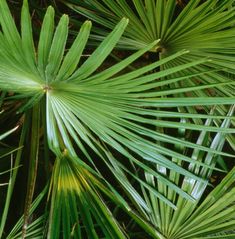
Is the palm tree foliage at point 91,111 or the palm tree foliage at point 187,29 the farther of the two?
the palm tree foliage at point 187,29

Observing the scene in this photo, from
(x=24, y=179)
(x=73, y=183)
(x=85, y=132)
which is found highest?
(x=85, y=132)

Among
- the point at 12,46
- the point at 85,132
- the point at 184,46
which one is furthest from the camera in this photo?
the point at 184,46

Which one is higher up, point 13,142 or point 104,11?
point 104,11

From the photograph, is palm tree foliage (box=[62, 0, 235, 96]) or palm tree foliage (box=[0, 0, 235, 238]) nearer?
palm tree foliage (box=[0, 0, 235, 238])

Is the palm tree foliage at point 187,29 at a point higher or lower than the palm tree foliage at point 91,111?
higher

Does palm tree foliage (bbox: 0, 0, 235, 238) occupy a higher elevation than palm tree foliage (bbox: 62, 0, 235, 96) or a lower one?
lower

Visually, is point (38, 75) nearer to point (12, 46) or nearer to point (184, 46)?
point (12, 46)

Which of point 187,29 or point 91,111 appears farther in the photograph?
point 187,29

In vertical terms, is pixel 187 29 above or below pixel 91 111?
above

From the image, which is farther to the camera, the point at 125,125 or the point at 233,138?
the point at 233,138

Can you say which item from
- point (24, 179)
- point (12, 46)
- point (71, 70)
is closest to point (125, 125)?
point (71, 70)

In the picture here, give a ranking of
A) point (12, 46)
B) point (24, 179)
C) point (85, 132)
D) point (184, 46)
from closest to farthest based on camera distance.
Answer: point (12, 46)
point (85, 132)
point (184, 46)
point (24, 179)
